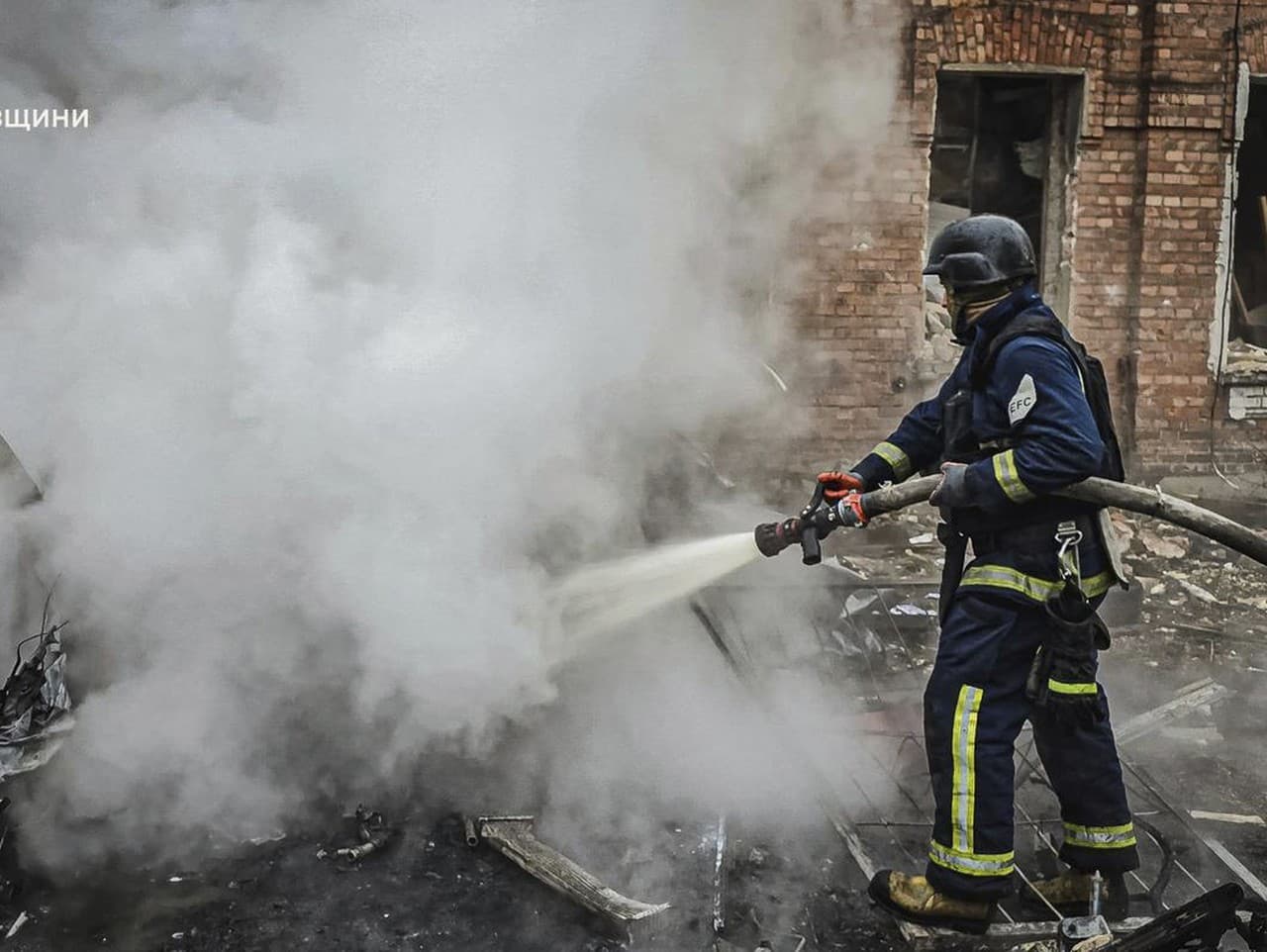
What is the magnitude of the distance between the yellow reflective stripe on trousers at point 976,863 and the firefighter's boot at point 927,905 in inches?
3.6

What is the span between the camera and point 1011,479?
2.94 meters

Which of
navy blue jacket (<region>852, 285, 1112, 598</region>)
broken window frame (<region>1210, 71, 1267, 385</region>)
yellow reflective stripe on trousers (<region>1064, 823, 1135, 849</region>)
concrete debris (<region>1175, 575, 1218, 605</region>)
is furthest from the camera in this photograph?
broken window frame (<region>1210, 71, 1267, 385</region>)

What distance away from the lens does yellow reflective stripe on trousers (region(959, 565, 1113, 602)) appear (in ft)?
10.0

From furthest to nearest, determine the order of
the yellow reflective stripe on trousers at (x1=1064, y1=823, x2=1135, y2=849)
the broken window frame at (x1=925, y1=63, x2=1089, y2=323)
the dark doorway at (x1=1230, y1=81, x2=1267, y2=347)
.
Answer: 1. the dark doorway at (x1=1230, y1=81, x2=1267, y2=347)
2. the broken window frame at (x1=925, y1=63, x2=1089, y2=323)
3. the yellow reflective stripe on trousers at (x1=1064, y1=823, x2=1135, y2=849)

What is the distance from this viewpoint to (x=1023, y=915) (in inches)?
127

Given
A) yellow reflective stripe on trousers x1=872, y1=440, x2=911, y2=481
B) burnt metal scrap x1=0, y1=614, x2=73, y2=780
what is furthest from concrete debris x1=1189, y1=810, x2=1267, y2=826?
burnt metal scrap x1=0, y1=614, x2=73, y2=780

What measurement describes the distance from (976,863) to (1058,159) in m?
5.89

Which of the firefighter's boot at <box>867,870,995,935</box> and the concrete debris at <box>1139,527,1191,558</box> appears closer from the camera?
the firefighter's boot at <box>867,870,995,935</box>

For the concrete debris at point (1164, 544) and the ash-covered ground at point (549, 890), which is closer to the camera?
the ash-covered ground at point (549, 890)

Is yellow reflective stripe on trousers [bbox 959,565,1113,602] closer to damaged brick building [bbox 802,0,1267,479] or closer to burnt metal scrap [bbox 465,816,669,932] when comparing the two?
burnt metal scrap [bbox 465,816,669,932]

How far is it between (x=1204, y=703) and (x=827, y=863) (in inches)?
90.1

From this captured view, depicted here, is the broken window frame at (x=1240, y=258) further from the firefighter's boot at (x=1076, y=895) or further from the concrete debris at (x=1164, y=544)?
the firefighter's boot at (x=1076, y=895)

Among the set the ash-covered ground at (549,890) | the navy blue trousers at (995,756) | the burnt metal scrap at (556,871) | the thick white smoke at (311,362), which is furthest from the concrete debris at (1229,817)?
the thick white smoke at (311,362)

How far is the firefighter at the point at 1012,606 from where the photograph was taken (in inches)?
118
